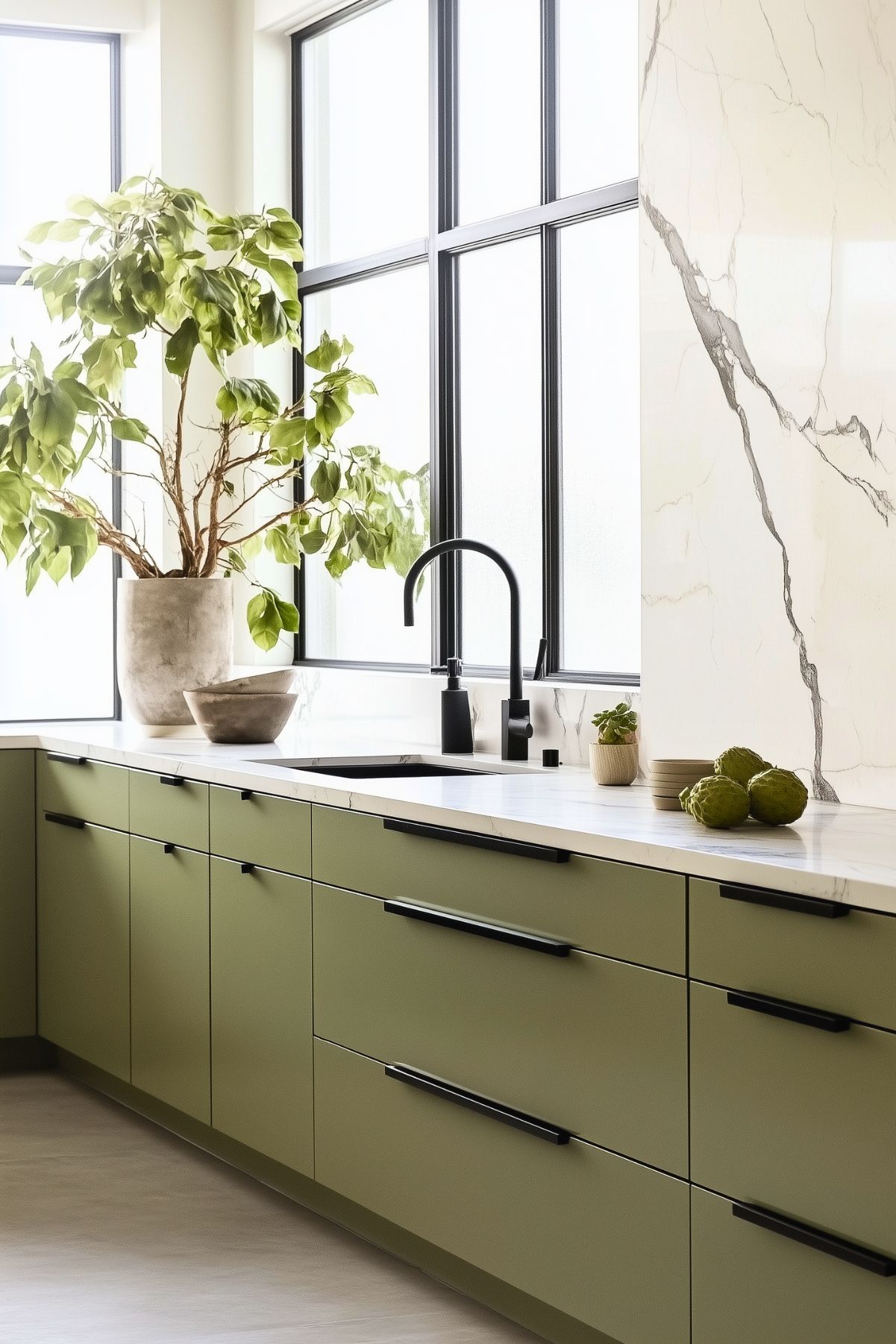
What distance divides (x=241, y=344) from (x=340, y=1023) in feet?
6.86

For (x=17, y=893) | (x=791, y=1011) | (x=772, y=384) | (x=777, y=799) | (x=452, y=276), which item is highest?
(x=452, y=276)

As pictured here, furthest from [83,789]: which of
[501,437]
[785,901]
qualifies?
[785,901]

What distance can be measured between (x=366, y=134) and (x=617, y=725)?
235cm

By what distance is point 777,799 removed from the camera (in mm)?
2514

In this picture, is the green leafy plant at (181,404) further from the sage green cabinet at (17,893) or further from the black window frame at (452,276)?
the sage green cabinet at (17,893)

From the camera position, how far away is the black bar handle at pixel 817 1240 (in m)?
1.98

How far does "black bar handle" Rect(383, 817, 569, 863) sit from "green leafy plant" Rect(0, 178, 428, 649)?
1.73 m

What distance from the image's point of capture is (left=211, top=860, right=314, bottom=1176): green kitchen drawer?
10.7ft

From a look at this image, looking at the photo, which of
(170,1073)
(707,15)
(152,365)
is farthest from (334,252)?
(170,1073)

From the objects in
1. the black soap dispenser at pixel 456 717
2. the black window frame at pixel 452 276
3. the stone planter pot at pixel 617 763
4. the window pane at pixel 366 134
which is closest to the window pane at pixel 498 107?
the black window frame at pixel 452 276

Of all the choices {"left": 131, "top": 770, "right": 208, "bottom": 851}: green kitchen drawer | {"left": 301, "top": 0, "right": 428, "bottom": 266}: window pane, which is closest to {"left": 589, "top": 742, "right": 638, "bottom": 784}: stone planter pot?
{"left": 131, "top": 770, "right": 208, "bottom": 851}: green kitchen drawer

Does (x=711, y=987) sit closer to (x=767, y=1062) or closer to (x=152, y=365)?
(x=767, y=1062)

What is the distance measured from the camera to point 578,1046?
250 cm

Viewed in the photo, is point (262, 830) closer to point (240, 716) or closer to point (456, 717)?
point (456, 717)
